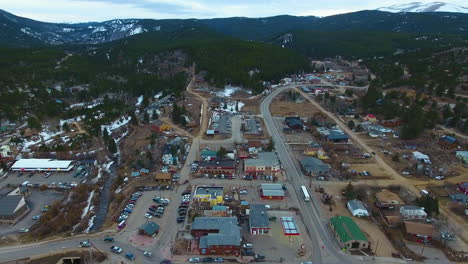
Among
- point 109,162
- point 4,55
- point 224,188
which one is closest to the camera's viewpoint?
point 224,188

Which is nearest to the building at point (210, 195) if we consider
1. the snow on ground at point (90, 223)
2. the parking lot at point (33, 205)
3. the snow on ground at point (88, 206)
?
the snow on ground at point (90, 223)

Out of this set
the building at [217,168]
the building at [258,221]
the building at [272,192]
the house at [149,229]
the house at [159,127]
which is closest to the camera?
the house at [149,229]

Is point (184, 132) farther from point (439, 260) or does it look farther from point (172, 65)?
point (172, 65)

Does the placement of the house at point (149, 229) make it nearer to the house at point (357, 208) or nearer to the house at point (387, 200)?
the house at point (357, 208)

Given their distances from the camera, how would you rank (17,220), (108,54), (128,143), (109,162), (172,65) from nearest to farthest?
(17,220)
(109,162)
(128,143)
(172,65)
(108,54)

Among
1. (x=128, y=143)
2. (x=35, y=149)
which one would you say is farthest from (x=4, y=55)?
(x=128, y=143)

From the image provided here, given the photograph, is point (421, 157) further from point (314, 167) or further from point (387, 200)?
point (314, 167)

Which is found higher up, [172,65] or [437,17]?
[437,17]
